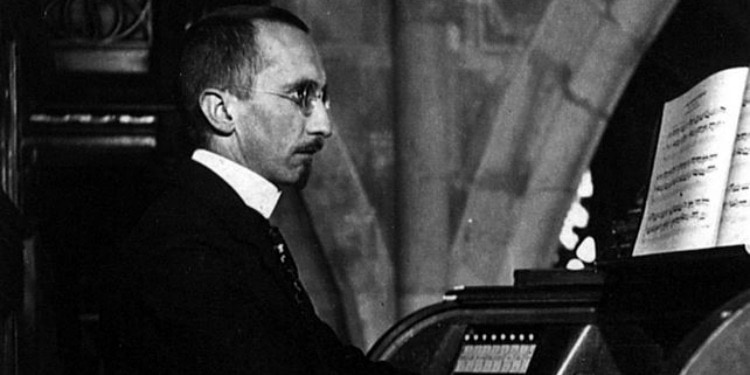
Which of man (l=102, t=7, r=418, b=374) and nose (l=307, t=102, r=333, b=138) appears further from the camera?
nose (l=307, t=102, r=333, b=138)

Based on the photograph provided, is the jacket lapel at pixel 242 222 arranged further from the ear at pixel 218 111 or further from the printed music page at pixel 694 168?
the printed music page at pixel 694 168

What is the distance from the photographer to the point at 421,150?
4883 mm

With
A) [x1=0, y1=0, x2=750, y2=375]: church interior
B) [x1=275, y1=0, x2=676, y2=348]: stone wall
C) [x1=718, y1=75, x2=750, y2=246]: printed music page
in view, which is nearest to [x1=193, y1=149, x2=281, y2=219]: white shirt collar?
[x1=0, y1=0, x2=750, y2=375]: church interior

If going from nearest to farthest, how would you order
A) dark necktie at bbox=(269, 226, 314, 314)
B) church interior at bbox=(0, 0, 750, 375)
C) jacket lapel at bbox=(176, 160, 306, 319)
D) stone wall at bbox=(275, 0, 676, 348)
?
jacket lapel at bbox=(176, 160, 306, 319) → dark necktie at bbox=(269, 226, 314, 314) → church interior at bbox=(0, 0, 750, 375) → stone wall at bbox=(275, 0, 676, 348)

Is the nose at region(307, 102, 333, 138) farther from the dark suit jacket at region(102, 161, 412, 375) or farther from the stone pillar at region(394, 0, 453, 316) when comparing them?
the stone pillar at region(394, 0, 453, 316)

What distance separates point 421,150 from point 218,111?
2.19m

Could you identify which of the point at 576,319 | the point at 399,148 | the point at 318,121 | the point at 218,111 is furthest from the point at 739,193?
the point at 399,148

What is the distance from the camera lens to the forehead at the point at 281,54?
273 centimetres

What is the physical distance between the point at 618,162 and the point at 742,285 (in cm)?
328

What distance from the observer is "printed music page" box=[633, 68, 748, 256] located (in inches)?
97.2

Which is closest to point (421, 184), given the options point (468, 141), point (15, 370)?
point (468, 141)

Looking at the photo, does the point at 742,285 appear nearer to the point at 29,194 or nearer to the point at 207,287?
the point at 207,287

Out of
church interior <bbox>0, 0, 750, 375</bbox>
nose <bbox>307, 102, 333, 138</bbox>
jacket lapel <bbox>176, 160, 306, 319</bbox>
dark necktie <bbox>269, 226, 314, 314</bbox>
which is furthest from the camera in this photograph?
church interior <bbox>0, 0, 750, 375</bbox>

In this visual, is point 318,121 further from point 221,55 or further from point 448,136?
point 448,136
